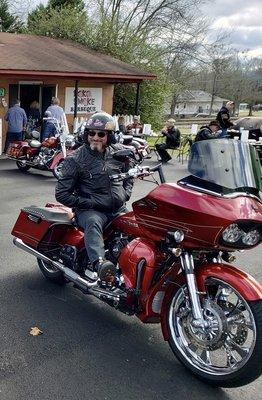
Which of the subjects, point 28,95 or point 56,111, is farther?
point 28,95

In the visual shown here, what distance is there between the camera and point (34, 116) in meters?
15.2

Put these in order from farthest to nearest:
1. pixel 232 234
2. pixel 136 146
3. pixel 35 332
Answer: pixel 136 146 < pixel 35 332 < pixel 232 234

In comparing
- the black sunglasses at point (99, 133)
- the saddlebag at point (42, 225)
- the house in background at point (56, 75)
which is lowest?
the saddlebag at point (42, 225)

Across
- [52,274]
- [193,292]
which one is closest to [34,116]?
[52,274]

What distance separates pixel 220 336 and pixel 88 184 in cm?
170

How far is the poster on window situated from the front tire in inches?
555

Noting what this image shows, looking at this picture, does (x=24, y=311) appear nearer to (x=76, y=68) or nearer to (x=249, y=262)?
(x=249, y=262)

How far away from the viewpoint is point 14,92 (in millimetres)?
14516

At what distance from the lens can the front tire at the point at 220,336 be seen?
300 centimetres

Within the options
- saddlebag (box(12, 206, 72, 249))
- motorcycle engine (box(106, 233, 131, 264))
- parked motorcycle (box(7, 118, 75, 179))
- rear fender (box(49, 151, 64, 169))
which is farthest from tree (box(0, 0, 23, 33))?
motorcycle engine (box(106, 233, 131, 264))

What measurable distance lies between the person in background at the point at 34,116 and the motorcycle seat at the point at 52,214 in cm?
1097

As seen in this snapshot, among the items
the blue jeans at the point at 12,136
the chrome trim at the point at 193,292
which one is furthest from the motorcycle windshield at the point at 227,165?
the blue jeans at the point at 12,136

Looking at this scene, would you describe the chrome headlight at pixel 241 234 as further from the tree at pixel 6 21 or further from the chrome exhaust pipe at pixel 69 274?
the tree at pixel 6 21

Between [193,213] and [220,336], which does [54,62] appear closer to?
[193,213]
